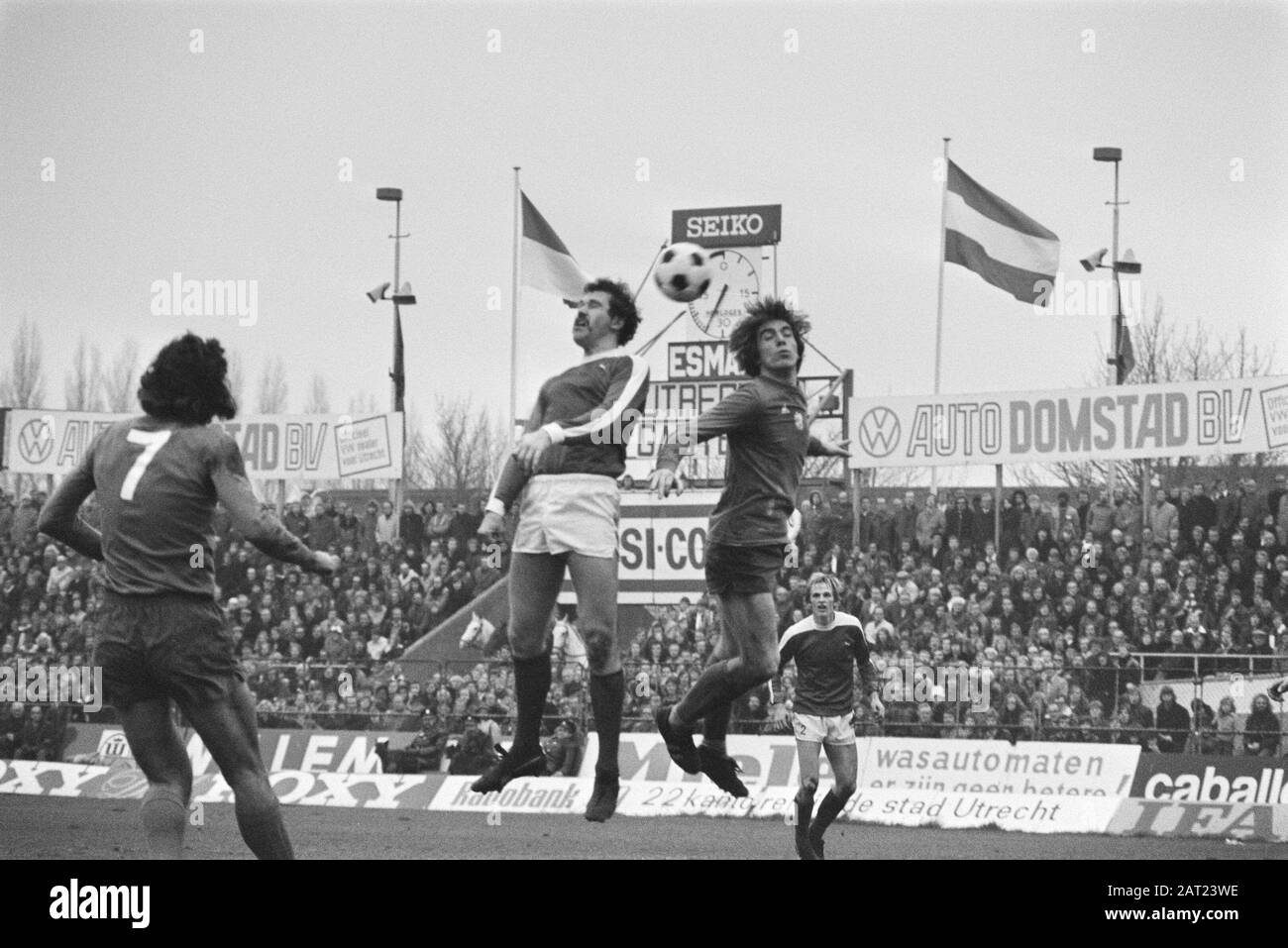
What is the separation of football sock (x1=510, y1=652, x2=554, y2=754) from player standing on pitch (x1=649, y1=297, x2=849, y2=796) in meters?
0.83

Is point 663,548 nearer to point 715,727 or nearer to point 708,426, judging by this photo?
point 715,727

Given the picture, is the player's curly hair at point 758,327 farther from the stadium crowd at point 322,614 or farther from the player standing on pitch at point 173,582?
the stadium crowd at point 322,614

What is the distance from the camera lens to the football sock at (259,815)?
27.1 ft

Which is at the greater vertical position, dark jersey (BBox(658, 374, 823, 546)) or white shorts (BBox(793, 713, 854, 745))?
dark jersey (BBox(658, 374, 823, 546))

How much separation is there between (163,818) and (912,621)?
17.8m

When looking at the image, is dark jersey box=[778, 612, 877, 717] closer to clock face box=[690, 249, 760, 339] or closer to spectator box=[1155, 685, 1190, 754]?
spectator box=[1155, 685, 1190, 754]

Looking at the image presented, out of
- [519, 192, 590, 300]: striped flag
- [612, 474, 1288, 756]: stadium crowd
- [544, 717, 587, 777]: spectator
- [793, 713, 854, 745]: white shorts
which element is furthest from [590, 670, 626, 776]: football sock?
[519, 192, 590, 300]: striped flag

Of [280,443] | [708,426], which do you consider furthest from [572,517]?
[280,443]

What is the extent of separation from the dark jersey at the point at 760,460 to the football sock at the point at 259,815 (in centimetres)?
354

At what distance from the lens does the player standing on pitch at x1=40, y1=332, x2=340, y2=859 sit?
8.19 metres

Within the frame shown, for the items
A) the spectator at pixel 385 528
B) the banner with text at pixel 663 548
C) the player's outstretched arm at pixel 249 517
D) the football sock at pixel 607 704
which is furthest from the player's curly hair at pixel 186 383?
the spectator at pixel 385 528

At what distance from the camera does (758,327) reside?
11.2 m

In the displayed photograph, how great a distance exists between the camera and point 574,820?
2173cm
